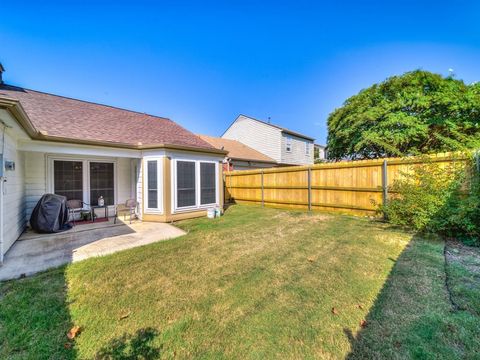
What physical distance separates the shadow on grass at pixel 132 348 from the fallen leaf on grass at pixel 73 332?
0.43m

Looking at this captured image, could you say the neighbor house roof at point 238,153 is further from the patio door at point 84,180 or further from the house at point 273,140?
the patio door at point 84,180

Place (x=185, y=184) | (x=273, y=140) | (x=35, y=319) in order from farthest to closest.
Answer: (x=273, y=140), (x=185, y=184), (x=35, y=319)

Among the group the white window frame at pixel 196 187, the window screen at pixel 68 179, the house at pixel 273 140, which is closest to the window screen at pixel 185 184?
the white window frame at pixel 196 187

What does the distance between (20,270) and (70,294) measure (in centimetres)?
165

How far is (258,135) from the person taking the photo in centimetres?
1992

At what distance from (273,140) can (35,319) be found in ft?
59.5

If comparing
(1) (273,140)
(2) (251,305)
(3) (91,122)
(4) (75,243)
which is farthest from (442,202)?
(1) (273,140)

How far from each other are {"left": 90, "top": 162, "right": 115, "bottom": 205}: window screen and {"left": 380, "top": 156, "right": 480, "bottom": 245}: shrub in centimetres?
984

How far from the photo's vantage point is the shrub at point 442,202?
4.71 metres

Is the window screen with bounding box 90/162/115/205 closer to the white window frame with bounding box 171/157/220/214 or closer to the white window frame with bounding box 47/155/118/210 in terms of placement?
the white window frame with bounding box 47/155/118/210

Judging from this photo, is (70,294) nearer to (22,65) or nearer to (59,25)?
(59,25)

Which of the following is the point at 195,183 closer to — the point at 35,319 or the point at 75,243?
the point at 75,243

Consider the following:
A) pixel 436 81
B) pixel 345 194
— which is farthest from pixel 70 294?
pixel 436 81

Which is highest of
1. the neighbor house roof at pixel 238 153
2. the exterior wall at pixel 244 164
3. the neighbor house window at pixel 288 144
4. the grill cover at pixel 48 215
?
the neighbor house window at pixel 288 144
